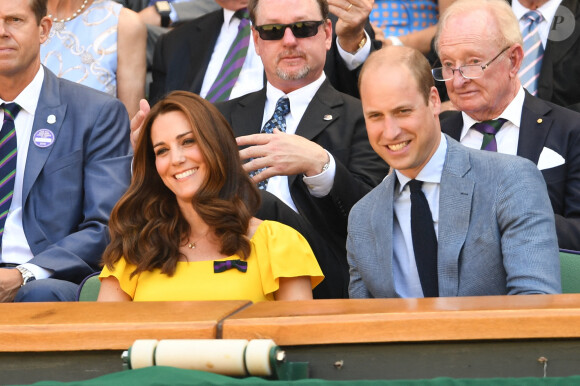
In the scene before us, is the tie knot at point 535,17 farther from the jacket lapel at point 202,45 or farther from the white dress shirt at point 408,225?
the white dress shirt at point 408,225

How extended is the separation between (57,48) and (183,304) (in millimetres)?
2575

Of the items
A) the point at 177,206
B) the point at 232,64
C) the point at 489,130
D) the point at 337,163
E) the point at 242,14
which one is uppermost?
the point at 242,14

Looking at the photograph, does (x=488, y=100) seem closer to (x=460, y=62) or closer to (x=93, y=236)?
(x=460, y=62)

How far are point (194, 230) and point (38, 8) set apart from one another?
119cm

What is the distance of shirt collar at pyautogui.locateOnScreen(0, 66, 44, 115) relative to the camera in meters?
3.36

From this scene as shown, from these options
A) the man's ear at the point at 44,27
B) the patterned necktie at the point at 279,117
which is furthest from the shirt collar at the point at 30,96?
the patterned necktie at the point at 279,117

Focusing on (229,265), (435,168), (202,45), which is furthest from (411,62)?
(202,45)

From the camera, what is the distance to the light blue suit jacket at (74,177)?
3.13m

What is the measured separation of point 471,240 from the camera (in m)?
2.40

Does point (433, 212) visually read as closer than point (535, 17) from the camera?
Yes

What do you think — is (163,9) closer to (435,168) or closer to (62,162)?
(62,162)

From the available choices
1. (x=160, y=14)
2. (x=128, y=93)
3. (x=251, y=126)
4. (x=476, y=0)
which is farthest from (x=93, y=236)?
(x=160, y=14)

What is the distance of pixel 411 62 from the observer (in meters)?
2.55

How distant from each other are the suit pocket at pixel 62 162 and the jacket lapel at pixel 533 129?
4.90 feet
